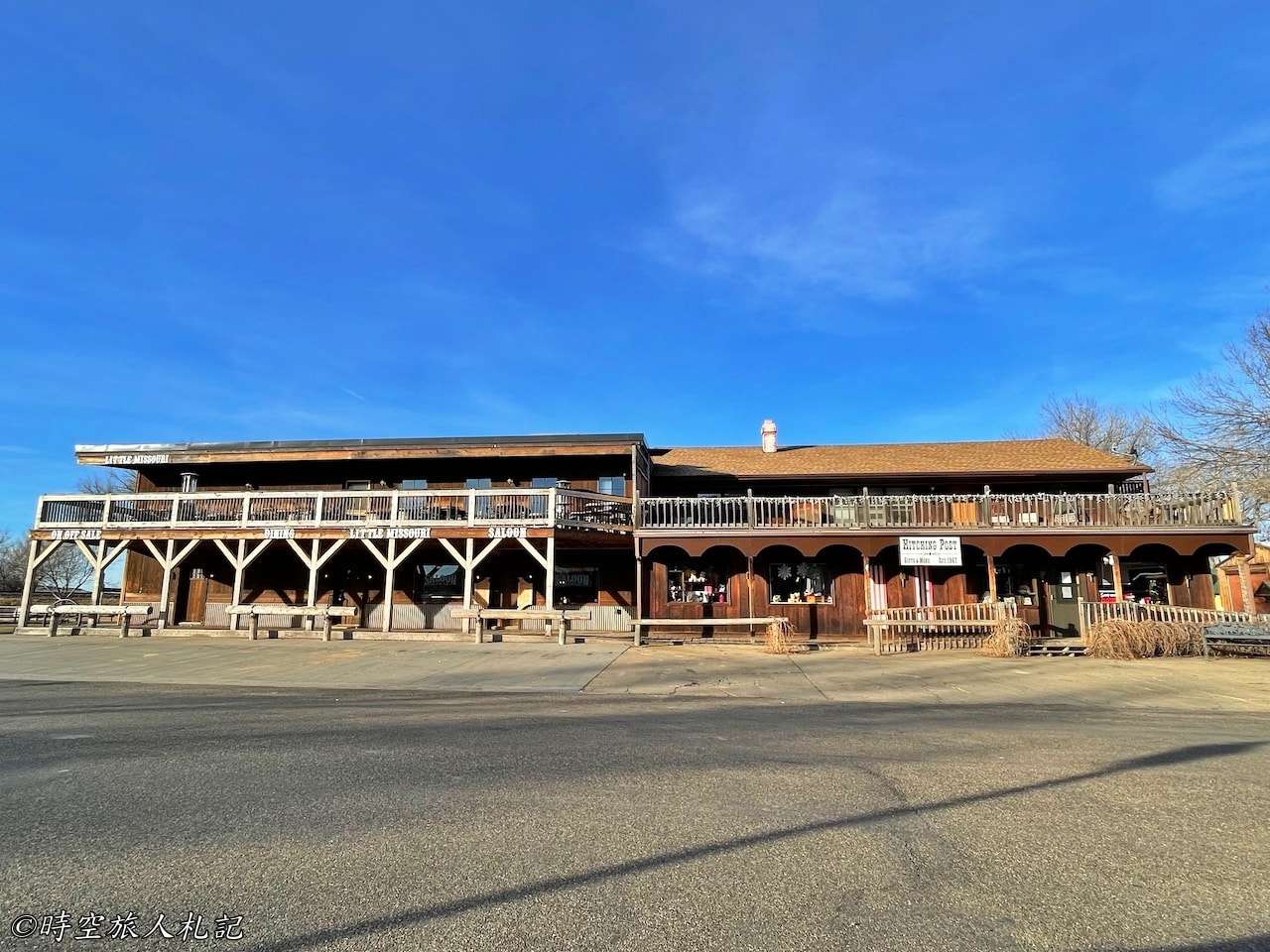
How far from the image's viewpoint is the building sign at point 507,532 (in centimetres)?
2073

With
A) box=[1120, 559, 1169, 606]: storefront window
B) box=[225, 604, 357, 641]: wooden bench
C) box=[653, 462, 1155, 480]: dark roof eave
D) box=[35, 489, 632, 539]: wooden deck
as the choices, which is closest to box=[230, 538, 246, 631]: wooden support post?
box=[35, 489, 632, 539]: wooden deck

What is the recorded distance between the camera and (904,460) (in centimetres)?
2431

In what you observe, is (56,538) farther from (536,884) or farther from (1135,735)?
(1135,735)

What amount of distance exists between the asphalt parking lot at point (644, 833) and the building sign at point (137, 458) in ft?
62.9

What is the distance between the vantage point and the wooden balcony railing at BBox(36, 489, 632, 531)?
69.3 ft

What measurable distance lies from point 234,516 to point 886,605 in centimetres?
2053

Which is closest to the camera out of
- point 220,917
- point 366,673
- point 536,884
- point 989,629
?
point 220,917

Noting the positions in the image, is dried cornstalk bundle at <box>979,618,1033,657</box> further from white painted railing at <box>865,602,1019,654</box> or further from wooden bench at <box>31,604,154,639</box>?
wooden bench at <box>31,604,154,639</box>

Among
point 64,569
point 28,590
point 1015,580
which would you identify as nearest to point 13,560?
point 64,569

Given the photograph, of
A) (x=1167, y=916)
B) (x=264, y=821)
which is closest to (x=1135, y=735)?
(x=1167, y=916)

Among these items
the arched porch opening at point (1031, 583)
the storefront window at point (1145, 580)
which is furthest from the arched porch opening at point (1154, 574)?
the arched porch opening at point (1031, 583)

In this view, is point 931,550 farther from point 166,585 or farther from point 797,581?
point 166,585

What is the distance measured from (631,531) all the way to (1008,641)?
10.3m

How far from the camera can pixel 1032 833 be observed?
15.0ft
